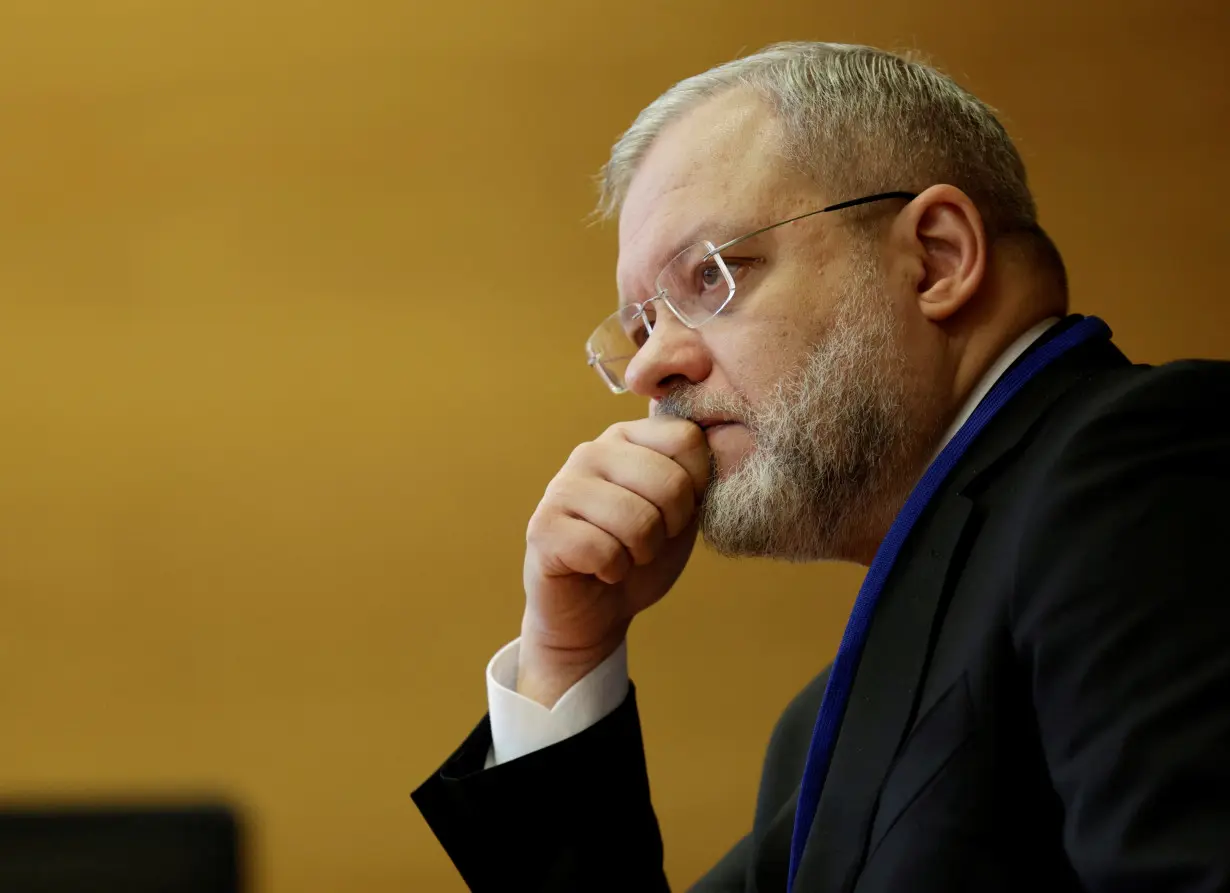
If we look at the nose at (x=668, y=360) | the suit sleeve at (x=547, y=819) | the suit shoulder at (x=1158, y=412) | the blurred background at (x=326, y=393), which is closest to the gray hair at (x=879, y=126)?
the nose at (x=668, y=360)

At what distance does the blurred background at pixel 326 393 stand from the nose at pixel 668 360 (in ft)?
3.84

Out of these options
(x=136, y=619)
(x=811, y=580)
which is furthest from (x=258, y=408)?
(x=811, y=580)

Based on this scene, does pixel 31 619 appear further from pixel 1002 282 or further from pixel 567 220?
pixel 1002 282

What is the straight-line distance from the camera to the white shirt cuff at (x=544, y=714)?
144 centimetres

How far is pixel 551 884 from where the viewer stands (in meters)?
1.37

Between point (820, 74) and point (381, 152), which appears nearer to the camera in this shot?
point (820, 74)

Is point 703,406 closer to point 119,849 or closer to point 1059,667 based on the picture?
point 1059,667

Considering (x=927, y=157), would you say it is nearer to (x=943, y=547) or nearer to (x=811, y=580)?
(x=943, y=547)

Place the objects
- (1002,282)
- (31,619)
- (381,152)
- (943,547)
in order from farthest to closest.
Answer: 1. (381,152)
2. (31,619)
3. (1002,282)
4. (943,547)

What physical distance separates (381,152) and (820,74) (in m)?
1.42

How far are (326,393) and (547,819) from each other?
1400 mm

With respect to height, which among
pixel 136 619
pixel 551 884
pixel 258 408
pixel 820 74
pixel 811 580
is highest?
pixel 258 408

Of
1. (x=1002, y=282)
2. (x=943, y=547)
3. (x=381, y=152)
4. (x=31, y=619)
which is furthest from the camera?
(x=381, y=152)

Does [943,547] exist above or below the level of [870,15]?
below
